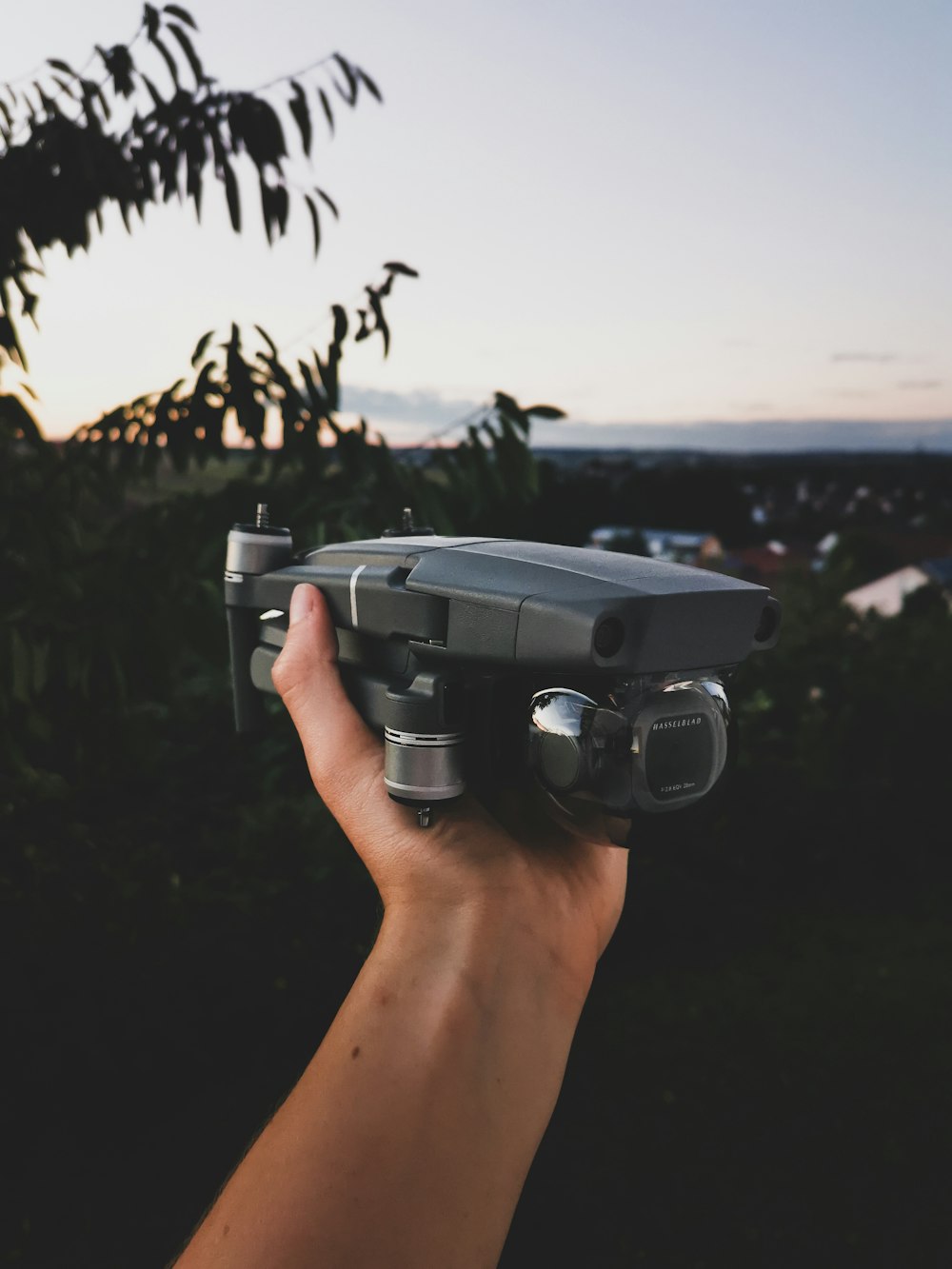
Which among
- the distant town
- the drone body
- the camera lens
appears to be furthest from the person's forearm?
the distant town

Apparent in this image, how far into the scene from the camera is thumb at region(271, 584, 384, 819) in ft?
4.71

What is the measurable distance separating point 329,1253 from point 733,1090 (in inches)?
143

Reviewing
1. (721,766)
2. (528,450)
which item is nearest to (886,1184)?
(528,450)

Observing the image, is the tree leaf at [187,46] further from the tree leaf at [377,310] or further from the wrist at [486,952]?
the wrist at [486,952]

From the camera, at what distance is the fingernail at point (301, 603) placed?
58.7 inches

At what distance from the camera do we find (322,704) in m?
1.48

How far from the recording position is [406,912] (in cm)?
126

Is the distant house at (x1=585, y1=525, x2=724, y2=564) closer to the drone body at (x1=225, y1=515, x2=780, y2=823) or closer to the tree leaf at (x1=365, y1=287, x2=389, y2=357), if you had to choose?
the tree leaf at (x1=365, y1=287, x2=389, y2=357)

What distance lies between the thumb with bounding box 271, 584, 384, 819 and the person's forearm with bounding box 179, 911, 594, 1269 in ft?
0.84

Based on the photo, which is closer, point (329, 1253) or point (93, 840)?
point (329, 1253)

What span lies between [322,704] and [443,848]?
1.00 ft

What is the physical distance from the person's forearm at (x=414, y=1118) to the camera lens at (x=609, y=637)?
0.38m

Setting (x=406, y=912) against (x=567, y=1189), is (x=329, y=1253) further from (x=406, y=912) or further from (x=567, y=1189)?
(x=567, y=1189)

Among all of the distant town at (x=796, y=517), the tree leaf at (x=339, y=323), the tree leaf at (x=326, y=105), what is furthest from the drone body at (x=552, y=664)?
the distant town at (x=796, y=517)
